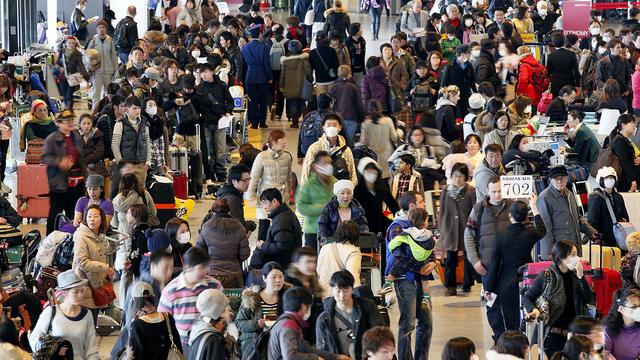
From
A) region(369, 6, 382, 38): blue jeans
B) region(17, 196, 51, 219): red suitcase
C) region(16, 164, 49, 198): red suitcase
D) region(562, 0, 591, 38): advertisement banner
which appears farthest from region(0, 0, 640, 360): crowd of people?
region(369, 6, 382, 38): blue jeans

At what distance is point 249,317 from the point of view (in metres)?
12.5

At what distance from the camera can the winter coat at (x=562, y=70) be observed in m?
25.8

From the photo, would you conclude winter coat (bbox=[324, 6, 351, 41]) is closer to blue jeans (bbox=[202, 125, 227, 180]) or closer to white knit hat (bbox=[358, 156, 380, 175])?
blue jeans (bbox=[202, 125, 227, 180])

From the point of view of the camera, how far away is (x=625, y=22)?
36.4m

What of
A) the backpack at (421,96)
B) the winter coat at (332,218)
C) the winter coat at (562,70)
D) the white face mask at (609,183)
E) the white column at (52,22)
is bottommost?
the winter coat at (332,218)

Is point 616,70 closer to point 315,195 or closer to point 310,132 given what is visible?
point 310,132

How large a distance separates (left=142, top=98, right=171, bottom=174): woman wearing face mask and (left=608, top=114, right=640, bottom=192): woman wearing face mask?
16.3 feet

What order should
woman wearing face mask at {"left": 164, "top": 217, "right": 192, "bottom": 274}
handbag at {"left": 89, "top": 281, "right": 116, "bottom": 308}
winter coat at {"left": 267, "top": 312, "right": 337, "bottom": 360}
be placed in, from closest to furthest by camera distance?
winter coat at {"left": 267, "top": 312, "right": 337, "bottom": 360}
handbag at {"left": 89, "top": 281, "right": 116, "bottom": 308}
woman wearing face mask at {"left": 164, "top": 217, "right": 192, "bottom": 274}

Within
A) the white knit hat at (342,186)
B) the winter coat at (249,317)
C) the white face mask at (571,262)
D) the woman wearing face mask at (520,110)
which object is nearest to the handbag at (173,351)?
the winter coat at (249,317)

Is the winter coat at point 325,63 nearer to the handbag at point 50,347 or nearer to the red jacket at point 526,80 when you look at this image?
the red jacket at point 526,80

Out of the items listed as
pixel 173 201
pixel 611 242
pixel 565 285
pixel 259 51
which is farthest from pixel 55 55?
pixel 565 285

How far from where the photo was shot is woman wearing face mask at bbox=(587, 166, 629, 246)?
16.3 meters

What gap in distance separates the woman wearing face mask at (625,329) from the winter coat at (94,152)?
23.7 feet

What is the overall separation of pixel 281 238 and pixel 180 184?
5.34 m
